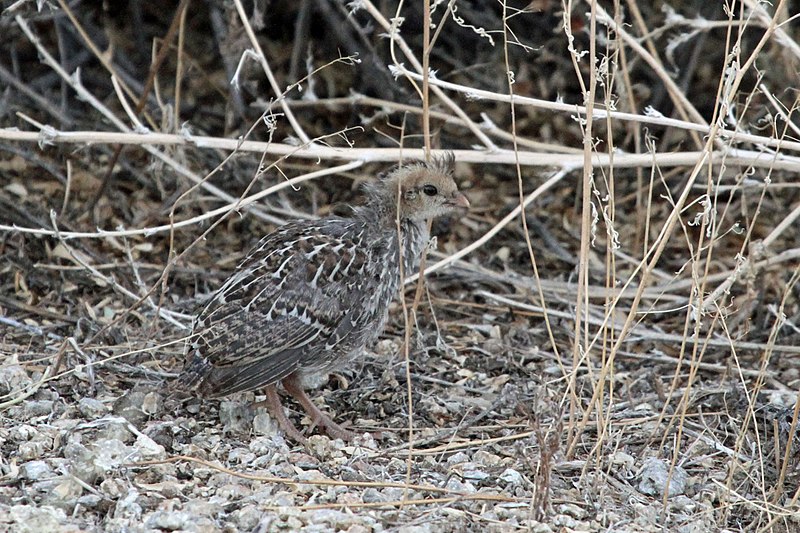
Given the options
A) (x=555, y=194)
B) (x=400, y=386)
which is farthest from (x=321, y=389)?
(x=555, y=194)

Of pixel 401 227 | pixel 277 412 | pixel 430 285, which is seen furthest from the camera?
pixel 430 285

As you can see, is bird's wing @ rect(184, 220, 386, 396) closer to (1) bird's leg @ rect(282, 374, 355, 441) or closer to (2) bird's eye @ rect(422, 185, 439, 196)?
(1) bird's leg @ rect(282, 374, 355, 441)

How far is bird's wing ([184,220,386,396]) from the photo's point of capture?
5000 millimetres

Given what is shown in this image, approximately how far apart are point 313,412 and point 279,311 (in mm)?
524

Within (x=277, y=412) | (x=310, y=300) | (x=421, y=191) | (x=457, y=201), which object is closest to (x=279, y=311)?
(x=310, y=300)

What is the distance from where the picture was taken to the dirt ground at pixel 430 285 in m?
4.33

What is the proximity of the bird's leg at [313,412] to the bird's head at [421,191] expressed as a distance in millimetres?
1019

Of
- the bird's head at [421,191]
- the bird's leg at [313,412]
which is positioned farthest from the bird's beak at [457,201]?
the bird's leg at [313,412]

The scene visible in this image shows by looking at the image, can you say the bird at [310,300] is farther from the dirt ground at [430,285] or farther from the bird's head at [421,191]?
the dirt ground at [430,285]

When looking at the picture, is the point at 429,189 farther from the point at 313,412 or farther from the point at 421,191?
the point at 313,412

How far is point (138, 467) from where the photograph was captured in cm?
446

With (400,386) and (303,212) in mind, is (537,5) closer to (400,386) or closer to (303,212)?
(303,212)

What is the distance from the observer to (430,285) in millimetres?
6820

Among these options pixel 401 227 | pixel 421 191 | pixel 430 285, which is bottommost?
pixel 430 285
